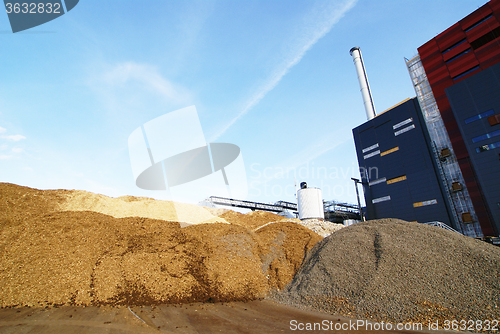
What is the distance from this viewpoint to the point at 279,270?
11.9 m

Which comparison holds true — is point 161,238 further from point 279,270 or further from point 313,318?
point 313,318

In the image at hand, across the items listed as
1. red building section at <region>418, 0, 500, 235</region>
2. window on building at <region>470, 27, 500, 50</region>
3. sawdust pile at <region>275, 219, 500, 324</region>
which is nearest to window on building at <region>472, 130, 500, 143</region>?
red building section at <region>418, 0, 500, 235</region>

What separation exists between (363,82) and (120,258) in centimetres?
6032

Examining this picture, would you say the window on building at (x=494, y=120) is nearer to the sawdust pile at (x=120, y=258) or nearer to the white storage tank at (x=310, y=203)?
the white storage tank at (x=310, y=203)

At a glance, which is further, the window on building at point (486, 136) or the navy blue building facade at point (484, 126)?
the window on building at point (486, 136)

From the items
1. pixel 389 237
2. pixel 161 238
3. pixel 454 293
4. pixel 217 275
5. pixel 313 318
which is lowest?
pixel 313 318

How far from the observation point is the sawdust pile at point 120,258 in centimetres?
824

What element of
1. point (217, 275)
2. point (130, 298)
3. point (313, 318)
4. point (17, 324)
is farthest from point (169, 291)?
point (313, 318)

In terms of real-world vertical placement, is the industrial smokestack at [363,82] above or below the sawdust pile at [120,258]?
above

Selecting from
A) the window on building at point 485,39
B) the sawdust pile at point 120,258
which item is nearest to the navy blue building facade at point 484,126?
the window on building at point 485,39

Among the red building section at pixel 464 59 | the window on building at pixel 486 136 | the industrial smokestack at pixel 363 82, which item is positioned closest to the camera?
the window on building at pixel 486 136

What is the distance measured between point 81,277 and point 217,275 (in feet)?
16.5

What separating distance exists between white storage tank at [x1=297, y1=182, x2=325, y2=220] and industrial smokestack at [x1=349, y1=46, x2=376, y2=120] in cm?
2593

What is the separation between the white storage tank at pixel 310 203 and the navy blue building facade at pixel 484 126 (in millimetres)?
20930
